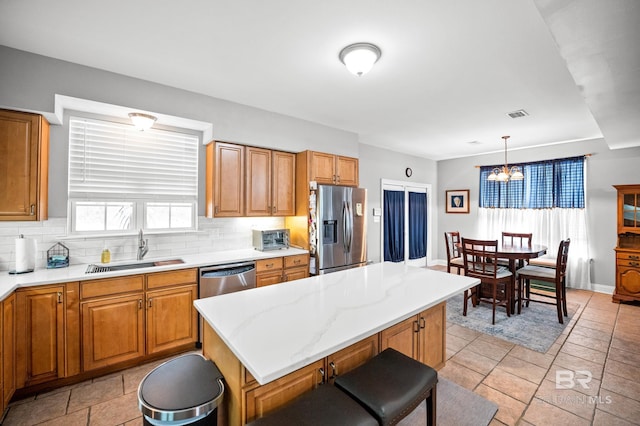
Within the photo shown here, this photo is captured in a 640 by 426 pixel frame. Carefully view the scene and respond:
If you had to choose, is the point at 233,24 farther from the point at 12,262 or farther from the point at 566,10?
the point at 12,262

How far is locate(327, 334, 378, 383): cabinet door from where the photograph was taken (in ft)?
4.84

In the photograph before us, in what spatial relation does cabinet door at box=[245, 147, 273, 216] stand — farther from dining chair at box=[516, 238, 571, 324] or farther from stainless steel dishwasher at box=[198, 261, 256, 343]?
dining chair at box=[516, 238, 571, 324]

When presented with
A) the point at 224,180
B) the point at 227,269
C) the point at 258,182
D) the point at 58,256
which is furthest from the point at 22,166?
the point at 258,182

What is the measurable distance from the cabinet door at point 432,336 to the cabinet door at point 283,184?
2.25 meters

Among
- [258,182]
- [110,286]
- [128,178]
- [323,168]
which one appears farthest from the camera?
[323,168]

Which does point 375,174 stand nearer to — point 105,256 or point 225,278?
point 225,278

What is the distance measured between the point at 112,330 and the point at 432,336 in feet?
8.89

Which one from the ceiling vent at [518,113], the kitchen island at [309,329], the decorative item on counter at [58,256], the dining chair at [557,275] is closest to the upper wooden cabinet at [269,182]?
the kitchen island at [309,329]

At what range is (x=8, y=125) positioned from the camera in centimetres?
222

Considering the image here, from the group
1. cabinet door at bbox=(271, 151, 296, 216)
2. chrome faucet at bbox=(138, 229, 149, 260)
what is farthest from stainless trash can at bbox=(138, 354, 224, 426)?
cabinet door at bbox=(271, 151, 296, 216)

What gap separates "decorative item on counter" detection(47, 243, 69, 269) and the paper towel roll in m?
0.14

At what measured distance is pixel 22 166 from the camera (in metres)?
2.27

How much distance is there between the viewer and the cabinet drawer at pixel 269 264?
127 inches

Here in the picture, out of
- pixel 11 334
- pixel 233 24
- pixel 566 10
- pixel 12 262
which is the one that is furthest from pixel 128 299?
pixel 566 10
